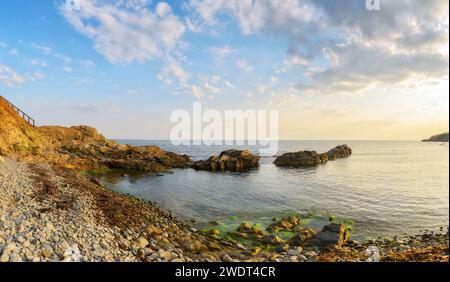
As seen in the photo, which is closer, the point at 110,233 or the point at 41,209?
the point at 110,233

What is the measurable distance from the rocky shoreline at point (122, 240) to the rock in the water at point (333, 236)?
6 centimetres

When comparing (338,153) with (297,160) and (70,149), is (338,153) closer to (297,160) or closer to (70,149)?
(297,160)

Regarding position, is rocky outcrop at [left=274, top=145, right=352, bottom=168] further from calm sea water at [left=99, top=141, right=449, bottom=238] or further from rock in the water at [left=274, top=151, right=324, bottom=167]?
calm sea water at [left=99, top=141, right=449, bottom=238]

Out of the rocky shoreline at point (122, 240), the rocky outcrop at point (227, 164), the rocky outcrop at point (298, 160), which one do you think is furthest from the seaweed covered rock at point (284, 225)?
the rocky outcrop at point (298, 160)

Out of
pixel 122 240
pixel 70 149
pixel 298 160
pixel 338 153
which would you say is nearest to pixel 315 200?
Answer: pixel 122 240

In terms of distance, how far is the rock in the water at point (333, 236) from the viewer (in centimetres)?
1579

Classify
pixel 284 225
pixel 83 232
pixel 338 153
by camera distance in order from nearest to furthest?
pixel 83 232 < pixel 284 225 < pixel 338 153

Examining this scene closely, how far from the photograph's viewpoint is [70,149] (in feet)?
175

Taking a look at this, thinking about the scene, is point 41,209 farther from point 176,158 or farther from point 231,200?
point 176,158

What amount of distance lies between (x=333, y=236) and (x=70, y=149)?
53643 mm

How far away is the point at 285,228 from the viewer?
19.4m

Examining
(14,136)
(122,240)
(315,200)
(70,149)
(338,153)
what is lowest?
(315,200)
